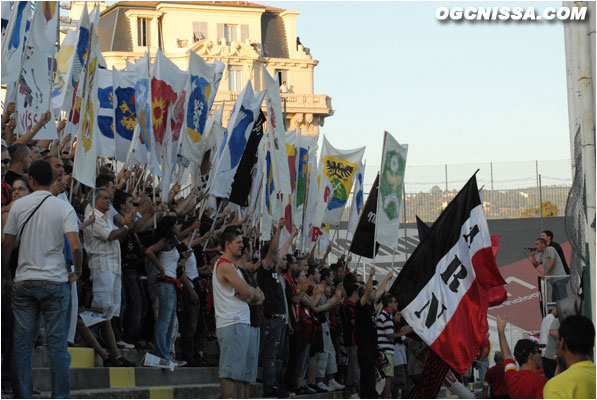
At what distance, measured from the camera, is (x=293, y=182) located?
18297 millimetres

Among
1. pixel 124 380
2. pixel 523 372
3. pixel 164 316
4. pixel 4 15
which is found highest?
pixel 4 15

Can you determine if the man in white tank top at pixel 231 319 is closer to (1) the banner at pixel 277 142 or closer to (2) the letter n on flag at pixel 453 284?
(2) the letter n on flag at pixel 453 284

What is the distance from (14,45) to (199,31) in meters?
51.5

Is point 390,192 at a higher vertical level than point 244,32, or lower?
lower

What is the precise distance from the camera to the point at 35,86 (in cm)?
1188

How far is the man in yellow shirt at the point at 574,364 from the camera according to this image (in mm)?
6109

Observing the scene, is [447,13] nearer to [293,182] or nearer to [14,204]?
[14,204]

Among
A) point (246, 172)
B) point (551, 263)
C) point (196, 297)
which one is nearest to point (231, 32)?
point (551, 263)

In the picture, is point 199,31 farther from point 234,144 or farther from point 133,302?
point 133,302

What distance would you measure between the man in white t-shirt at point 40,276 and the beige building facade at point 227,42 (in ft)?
169

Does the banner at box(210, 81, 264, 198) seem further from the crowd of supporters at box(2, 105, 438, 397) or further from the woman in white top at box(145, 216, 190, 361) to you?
the woman in white top at box(145, 216, 190, 361)

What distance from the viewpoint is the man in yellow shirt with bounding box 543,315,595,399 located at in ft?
20.0

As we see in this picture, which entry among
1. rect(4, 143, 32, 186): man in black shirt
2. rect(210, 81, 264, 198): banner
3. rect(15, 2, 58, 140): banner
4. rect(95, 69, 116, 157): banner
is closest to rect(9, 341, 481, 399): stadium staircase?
rect(4, 143, 32, 186): man in black shirt

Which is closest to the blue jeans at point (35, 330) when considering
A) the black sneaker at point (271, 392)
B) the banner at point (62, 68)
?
the black sneaker at point (271, 392)
